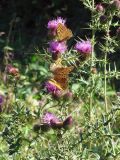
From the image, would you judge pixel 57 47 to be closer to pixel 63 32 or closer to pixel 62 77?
pixel 63 32

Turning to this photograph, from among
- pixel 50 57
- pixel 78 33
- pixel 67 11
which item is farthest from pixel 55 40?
pixel 67 11

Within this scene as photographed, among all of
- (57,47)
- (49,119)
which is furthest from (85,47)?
(49,119)

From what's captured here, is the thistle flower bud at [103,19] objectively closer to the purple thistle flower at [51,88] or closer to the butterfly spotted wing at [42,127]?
the purple thistle flower at [51,88]

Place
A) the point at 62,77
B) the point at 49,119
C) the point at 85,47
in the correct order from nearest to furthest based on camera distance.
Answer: the point at 62,77
the point at 49,119
the point at 85,47

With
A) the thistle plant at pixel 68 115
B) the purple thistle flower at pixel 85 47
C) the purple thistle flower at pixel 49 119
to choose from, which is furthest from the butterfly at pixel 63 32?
the purple thistle flower at pixel 49 119

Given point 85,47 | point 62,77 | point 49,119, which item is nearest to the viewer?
point 62,77

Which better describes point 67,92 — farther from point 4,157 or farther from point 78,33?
point 78,33

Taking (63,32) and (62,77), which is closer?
(62,77)

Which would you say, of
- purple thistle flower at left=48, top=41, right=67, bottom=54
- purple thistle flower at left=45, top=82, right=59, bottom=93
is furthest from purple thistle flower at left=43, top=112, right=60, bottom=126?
purple thistle flower at left=48, top=41, right=67, bottom=54
